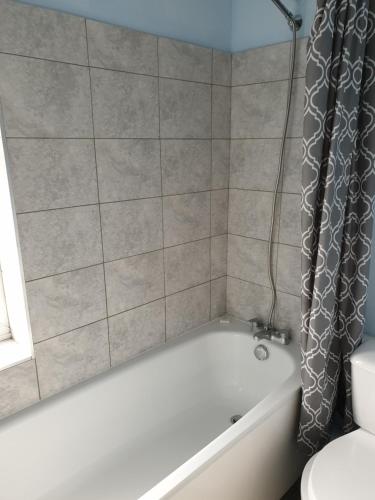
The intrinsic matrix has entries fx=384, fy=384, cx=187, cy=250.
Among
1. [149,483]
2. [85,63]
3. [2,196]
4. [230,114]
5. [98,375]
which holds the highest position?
[85,63]

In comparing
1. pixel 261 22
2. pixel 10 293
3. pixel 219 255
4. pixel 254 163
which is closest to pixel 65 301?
pixel 10 293

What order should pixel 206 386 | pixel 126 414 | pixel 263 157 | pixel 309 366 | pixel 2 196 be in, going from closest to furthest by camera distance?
pixel 2 196 → pixel 309 366 → pixel 126 414 → pixel 263 157 → pixel 206 386

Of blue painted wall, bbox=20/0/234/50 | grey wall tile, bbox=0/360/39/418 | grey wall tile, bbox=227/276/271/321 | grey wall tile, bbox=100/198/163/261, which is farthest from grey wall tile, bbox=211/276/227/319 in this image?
blue painted wall, bbox=20/0/234/50

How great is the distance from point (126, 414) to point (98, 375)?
264 mm

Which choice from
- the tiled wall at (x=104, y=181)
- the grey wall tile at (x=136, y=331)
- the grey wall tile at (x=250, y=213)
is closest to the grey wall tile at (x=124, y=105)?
the tiled wall at (x=104, y=181)

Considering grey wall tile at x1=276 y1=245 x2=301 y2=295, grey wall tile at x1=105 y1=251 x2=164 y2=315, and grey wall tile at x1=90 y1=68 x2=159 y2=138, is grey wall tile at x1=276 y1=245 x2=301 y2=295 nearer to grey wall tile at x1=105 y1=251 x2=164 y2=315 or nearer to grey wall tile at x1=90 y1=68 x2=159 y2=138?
grey wall tile at x1=105 y1=251 x2=164 y2=315

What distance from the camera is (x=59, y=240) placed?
1.56m

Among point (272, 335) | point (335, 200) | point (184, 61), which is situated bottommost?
point (272, 335)

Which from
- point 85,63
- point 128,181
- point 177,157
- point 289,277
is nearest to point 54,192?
point 128,181

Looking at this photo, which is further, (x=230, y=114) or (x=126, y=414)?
(x=230, y=114)

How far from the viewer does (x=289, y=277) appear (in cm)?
205

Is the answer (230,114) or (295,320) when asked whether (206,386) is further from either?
(230,114)

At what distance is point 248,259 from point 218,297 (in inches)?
12.4

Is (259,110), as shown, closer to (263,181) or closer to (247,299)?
(263,181)
